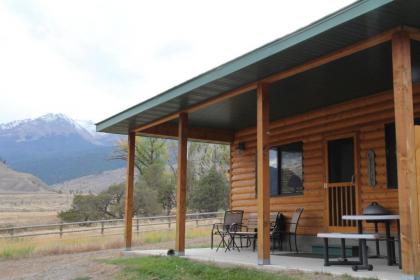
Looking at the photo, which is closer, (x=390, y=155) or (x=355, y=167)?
(x=390, y=155)

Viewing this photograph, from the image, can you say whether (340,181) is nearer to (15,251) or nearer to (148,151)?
(15,251)

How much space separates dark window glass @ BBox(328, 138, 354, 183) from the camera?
9.20 meters

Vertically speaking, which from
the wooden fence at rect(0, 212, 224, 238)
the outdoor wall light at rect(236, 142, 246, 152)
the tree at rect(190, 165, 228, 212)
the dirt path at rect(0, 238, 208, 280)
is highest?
the outdoor wall light at rect(236, 142, 246, 152)

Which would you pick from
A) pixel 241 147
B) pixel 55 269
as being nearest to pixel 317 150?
pixel 241 147

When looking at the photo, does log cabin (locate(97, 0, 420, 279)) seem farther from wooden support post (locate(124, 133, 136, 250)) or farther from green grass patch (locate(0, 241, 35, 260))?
green grass patch (locate(0, 241, 35, 260))

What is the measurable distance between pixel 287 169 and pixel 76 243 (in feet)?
27.3

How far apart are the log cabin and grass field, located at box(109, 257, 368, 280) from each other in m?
0.53

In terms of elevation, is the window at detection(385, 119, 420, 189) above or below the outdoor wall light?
below

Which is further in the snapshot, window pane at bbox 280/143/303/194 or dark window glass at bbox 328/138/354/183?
window pane at bbox 280/143/303/194

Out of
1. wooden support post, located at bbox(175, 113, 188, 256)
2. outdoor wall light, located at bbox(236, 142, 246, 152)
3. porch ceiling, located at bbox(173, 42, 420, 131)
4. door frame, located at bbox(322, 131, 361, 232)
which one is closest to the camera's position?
porch ceiling, located at bbox(173, 42, 420, 131)

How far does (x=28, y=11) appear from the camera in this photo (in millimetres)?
28094

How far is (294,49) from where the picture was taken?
615 cm

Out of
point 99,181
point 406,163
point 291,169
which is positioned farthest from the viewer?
point 99,181

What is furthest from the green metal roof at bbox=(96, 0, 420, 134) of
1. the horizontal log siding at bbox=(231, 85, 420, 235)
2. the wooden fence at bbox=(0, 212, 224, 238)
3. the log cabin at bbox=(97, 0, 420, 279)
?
the wooden fence at bbox=(0, 212, 224, 238)
